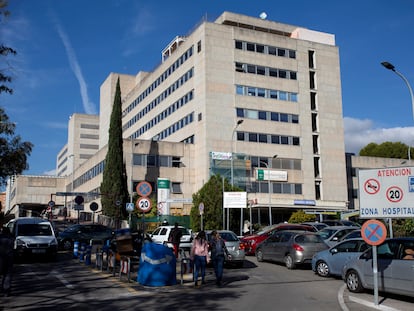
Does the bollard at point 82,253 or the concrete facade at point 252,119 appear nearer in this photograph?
the bollard at point 82,253

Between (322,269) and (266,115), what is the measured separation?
41.5 metres

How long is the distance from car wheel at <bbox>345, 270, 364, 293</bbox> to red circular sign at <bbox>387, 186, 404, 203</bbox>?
2.32 metres

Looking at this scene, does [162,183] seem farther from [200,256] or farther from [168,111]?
[200,256]

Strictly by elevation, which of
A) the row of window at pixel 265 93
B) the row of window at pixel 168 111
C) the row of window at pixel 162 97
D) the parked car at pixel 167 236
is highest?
the row of window at pixel 162 97

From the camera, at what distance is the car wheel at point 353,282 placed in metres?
13.1

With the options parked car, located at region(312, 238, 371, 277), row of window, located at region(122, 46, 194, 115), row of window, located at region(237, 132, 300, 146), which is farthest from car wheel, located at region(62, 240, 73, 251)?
row of window, located at region(122, 46, 194, 115)

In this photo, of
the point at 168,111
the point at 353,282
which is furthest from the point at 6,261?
the point at 168,111

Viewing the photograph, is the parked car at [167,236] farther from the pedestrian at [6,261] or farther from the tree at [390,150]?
the tree at [390,150]

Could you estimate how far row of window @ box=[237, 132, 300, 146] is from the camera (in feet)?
184

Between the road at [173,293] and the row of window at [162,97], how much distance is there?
43579 millimetres

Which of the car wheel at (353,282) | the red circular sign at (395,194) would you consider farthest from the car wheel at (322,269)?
the red circular sign at (395,194)

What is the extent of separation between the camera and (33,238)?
2009 cm

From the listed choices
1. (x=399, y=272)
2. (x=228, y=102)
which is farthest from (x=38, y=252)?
(x=228, y=102)

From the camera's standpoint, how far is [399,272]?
1177 cm
